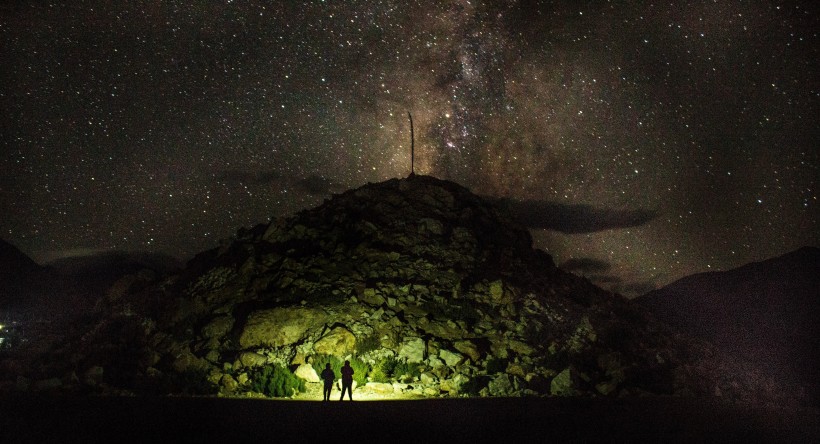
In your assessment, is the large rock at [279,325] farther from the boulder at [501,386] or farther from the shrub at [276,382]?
the boulder at [501,386]

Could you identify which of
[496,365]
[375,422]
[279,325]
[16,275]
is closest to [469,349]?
[496,365]

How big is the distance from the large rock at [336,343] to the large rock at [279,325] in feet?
4.73

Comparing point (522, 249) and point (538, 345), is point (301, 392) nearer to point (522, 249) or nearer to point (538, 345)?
point (538, 345)

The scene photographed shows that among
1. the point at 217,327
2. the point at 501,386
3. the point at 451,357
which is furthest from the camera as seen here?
the point at 217,327

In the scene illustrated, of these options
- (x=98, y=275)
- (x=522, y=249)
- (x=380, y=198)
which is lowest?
(x=98, y=275)

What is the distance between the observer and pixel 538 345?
26344 mm

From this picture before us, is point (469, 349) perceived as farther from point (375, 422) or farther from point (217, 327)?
point (375, 422)

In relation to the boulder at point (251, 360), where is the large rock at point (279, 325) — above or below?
above

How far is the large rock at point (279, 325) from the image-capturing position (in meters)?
23.8

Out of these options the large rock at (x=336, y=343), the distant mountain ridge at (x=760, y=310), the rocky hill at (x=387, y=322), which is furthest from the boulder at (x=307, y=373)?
the distant mountain ridge at (x=760, y=310)

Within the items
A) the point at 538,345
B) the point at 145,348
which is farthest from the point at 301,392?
the point at 538,345

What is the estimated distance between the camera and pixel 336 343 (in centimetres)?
2295

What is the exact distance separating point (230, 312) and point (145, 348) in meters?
4.17

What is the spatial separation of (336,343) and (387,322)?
3.23 meters
